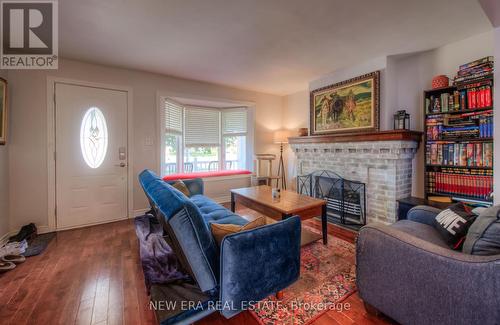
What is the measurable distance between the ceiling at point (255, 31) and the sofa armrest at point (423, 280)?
1976mm

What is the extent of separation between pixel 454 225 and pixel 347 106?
7.60ft

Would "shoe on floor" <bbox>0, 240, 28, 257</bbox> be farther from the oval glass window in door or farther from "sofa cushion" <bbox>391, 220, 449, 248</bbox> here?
"sofa cushion" <bbox>391, 220, 449, 248</bbox>

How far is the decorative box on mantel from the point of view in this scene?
277 cm

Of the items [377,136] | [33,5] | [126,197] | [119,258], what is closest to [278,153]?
[377,136]

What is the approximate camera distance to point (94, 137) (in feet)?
10.5

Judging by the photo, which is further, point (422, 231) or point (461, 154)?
point (461, 154)

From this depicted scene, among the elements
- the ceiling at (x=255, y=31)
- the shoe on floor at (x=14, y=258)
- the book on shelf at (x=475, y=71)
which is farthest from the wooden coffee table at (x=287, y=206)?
the shoe on floor at (x=14, y=258)

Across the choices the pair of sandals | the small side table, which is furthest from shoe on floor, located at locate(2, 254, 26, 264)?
the small side table

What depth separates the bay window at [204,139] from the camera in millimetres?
4305

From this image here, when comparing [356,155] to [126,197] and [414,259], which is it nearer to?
[414,259]

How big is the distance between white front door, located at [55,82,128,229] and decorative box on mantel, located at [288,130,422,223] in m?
3.26

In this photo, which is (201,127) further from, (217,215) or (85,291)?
(85,291)

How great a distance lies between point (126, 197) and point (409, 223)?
12.1 ft

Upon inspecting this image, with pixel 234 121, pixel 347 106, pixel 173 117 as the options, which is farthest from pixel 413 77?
pixel 173 117
